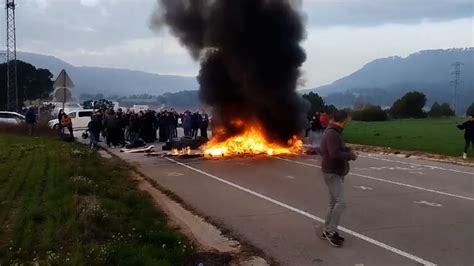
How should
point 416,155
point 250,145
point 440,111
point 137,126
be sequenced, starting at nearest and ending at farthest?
point 416,155 < point 250,145 < point 137,126 < point 440,111

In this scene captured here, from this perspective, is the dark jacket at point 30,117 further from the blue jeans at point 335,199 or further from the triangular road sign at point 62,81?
the blue jeans at point 335,199

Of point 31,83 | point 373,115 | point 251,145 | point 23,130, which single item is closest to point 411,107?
point 373,115

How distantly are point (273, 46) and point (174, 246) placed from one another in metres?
15.2

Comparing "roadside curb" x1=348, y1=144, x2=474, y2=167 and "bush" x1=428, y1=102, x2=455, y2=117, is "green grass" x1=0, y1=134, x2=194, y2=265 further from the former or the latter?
"bush" x1=428, y1=102, x2=455, y2=117

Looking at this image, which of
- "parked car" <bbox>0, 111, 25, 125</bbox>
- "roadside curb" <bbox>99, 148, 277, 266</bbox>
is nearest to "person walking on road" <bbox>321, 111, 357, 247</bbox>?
"roadside curb" <bbox>99, 148, 277, 266</bbox>

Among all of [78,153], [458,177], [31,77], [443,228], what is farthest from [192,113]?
[31,77]

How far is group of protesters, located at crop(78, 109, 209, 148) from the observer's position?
81.7 ft

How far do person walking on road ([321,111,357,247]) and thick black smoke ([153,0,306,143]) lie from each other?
13.5 meters

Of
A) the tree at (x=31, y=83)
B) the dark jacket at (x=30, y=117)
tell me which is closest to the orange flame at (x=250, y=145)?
the dark jacket at (x=30, y=117)

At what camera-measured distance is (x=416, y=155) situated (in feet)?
67.7

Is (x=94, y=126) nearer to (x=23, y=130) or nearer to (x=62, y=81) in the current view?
(x=62, y=81)

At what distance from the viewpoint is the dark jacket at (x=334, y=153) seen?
23.3ft

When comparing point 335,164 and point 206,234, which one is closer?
point 335,164

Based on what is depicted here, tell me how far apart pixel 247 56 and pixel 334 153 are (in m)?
13.9
